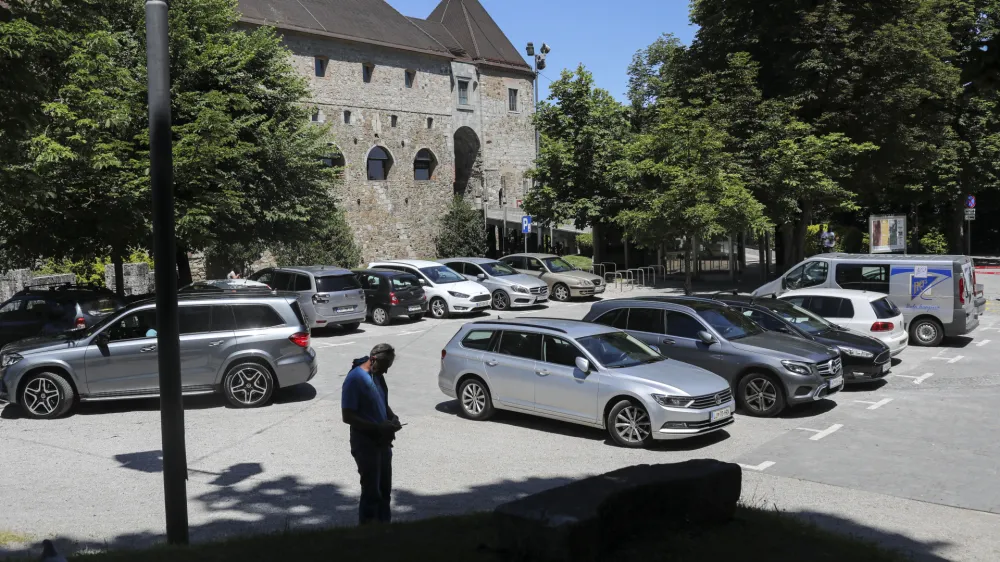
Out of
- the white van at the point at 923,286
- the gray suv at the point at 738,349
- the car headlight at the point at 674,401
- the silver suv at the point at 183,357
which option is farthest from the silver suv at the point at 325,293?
the car headlight at the point at 674,401

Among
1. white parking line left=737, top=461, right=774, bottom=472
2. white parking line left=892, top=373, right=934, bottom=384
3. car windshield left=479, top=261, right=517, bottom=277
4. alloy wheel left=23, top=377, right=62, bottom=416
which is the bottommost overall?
white parking line left=737, top=461, right=774, bottom=472

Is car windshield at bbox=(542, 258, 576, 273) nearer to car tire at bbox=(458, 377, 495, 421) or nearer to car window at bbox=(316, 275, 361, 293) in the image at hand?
car window at bbox=(316, 275, 361, 293)

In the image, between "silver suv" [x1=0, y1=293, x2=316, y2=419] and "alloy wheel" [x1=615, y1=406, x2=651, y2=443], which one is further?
"silver suv" [x1=0, y1=293, x2=316, y2=419]

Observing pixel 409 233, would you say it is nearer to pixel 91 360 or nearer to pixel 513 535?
pixel 91 360

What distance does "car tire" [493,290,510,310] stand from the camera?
26766mm

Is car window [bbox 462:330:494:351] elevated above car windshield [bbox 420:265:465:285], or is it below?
below

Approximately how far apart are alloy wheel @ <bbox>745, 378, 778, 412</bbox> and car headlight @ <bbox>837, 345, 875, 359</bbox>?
2.41 metres

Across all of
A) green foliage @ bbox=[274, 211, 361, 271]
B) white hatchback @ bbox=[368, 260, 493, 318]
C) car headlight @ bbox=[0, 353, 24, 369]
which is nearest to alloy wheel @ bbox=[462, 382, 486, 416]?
car headlight @ bbox=[0, 353, 24, 369]

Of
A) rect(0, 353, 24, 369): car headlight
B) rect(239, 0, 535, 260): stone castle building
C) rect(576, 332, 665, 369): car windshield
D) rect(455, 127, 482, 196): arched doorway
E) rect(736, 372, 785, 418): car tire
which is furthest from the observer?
rect(455, 127, 482, 196): arched doorway

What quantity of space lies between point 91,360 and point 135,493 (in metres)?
4.57

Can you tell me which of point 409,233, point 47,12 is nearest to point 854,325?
point 47,12

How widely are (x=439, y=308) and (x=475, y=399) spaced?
1304 centimetres

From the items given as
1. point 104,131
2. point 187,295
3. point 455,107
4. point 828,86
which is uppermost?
point 455,107

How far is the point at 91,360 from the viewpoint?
12.6 meters
